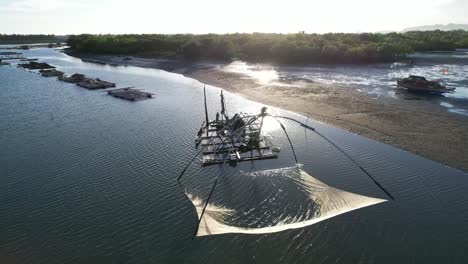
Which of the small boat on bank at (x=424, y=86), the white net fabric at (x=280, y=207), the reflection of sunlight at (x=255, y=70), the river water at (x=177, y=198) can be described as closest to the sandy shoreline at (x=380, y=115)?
the river water at (x=177, y=198)

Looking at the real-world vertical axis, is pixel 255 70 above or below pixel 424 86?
above

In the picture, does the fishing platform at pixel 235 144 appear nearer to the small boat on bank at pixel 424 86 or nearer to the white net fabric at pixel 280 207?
the white net fabric at pixel 280 207

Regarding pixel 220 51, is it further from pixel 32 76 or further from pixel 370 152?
pixel 370 152

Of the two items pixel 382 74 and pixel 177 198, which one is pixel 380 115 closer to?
pixel 177 198

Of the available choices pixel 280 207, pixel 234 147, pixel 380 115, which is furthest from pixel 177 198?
pixel 380 115

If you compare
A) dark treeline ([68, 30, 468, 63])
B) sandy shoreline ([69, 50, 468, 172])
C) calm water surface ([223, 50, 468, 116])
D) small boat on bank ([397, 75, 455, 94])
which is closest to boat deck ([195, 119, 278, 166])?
sandy shoreline ([69, 50, 468, 172])

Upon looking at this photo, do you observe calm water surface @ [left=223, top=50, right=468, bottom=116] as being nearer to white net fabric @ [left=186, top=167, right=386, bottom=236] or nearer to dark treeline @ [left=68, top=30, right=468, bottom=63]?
dark treeline @ [left=68, top=30, right=468, bottom=63]
